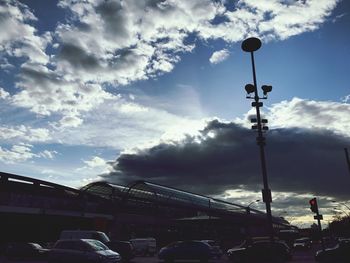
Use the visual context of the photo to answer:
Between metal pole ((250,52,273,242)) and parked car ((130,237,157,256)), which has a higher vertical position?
metal pole ((250,52,273,242))

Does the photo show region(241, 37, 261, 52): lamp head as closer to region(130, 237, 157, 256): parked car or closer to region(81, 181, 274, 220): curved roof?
region(130, 237, 157, 256): parked car

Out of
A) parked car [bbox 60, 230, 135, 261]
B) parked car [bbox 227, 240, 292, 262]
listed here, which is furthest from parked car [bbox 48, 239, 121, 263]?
parked car [bbox 227, 240, 292, 262]

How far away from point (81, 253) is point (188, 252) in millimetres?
10461

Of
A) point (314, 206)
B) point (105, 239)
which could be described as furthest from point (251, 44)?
point (105, 239)

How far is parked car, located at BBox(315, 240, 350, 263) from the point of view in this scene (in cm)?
2584

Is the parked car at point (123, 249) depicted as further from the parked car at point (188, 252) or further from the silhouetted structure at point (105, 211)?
the silhouetted structure at point (105, 211)

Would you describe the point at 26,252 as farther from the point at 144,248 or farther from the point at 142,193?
the point at 142,193

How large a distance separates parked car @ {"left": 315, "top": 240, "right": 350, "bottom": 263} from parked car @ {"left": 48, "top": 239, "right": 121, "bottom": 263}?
16.0m

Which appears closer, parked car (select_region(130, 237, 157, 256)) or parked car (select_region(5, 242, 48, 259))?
parked car (select_region(5, 242, 48, 259))

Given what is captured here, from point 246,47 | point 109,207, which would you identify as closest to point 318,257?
point 246,47

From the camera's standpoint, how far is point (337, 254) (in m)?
26.3

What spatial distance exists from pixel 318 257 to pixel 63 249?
18.5 meters

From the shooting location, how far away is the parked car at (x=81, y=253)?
1706cm

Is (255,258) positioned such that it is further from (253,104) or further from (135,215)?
(135,215)
